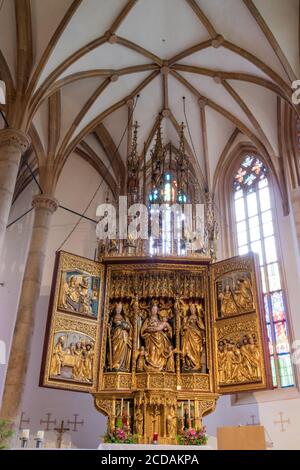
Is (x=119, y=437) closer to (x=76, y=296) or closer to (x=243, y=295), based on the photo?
(x=76, y=296)

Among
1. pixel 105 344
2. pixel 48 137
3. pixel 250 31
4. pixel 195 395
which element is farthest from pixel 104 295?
pixel 250 31

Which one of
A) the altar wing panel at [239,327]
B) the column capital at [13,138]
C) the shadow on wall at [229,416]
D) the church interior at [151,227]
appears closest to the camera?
the altar wing panel at [239,327]

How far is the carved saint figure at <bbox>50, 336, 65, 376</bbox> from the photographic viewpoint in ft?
34.3

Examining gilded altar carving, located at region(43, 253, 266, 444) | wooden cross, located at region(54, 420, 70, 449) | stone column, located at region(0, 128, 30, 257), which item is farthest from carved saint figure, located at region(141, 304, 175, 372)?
stone column, located at region(0, 128, 30, 257)

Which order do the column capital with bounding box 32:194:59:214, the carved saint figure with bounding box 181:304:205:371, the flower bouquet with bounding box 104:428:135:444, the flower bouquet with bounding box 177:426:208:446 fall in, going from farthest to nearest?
the column capital with bounding box 32:194:59:214 < the carved saint figure with bounding box 181:304:205:371 < the flower bouquet with bounding box 177:426:208:446 < the flower bouquet with bounding box 104:428:135:444

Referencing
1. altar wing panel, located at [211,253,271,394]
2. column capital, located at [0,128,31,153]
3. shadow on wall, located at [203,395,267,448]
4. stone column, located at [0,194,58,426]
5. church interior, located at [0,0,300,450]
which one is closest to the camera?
altar wing panel, located at [211,253,271,394]

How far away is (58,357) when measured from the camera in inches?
421

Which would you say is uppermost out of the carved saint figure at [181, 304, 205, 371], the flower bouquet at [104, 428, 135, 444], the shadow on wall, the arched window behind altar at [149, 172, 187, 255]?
the arched window behind altar at [149, 172, 187, 255]

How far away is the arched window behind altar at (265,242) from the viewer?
42.8ft

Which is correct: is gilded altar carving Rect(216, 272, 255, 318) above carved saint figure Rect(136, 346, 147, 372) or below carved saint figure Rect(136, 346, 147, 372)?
above

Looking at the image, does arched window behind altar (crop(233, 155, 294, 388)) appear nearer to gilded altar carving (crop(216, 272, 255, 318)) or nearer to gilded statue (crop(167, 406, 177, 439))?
gilded altar carving (crop(216, 272, 255, 318))

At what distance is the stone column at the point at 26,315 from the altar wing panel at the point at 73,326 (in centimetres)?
124

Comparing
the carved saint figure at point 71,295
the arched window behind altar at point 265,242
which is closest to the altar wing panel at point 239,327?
the arched window behind altar at point 265,242

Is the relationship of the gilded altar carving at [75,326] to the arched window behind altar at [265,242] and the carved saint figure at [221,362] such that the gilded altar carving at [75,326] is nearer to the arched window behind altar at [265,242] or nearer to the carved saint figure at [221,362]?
the carved saint figure at [221,362]
